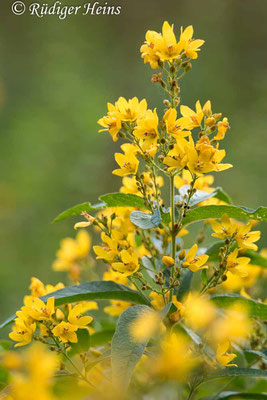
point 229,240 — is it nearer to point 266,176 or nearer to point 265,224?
point 265,224

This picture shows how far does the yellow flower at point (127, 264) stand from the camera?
637mm

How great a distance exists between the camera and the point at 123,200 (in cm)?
69

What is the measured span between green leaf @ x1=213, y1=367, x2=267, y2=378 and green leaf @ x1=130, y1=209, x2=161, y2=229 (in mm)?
186

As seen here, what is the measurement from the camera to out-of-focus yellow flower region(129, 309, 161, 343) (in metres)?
0.49

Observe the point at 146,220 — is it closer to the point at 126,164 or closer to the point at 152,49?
the point at 126,164

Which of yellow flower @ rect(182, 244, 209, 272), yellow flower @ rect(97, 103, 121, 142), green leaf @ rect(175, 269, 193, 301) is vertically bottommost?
green leaf @ rect(175, 269, 193, 301)

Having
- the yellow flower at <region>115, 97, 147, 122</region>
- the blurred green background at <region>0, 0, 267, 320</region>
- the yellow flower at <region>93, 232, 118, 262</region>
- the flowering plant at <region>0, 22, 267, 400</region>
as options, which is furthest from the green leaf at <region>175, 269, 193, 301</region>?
the blurred green background at <region>0, 0, 267, 320</region>

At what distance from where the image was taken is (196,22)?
402cm

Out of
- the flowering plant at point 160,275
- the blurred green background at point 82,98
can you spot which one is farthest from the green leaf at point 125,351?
the blurred green background at point 82,98

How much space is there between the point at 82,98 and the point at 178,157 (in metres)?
2.48

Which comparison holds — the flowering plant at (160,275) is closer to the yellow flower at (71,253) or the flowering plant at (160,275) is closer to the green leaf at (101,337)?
the green leaf at (101,337)

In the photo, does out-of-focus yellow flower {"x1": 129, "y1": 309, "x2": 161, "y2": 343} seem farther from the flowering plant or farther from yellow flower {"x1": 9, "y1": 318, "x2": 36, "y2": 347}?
yellow flower {"x1": 9, "y1": 318, "x2": 36, "y2": 347}

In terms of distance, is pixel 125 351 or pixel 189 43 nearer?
pixel 125 351

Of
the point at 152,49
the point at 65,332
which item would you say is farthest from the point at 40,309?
the point at 152,49
